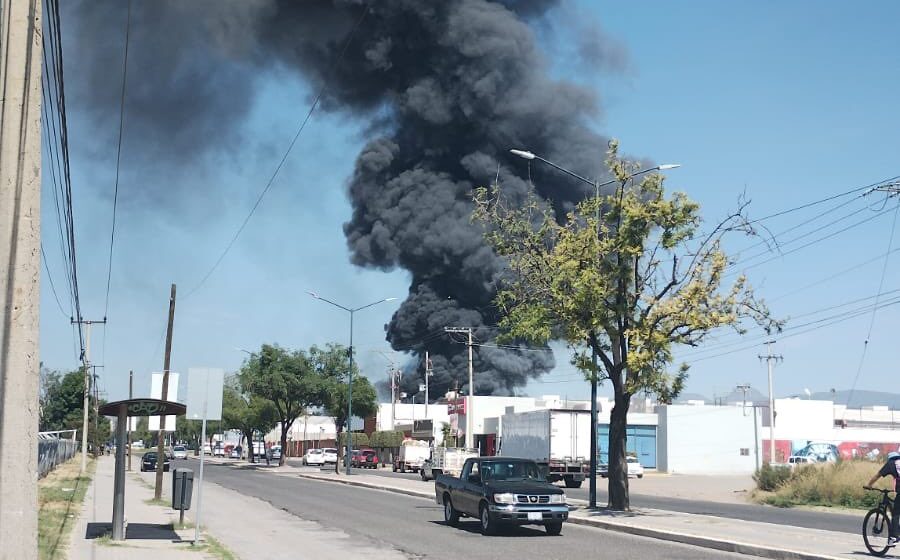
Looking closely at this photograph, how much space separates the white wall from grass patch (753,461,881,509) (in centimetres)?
3768

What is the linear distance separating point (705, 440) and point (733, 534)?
58.2 meters

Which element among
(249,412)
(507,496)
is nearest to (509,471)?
(507,496)

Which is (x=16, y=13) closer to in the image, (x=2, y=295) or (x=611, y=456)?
(x=2, y=295)

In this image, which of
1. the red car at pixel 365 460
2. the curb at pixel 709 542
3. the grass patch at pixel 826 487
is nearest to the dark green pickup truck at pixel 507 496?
the curb at pixel 709 542

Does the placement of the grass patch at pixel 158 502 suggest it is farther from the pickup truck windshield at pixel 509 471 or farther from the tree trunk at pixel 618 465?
the tree trunk at pixel 618 465

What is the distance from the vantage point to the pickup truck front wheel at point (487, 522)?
18.5 m

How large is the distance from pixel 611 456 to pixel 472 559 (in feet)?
33.8

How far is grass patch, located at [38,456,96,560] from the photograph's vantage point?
592 inches

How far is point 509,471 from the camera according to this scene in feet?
64.6

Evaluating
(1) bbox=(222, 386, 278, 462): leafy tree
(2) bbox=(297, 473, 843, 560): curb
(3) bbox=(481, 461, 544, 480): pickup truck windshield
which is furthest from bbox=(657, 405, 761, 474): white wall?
(3) bbox=(481, 461, 544, 480): pickup truck windshield

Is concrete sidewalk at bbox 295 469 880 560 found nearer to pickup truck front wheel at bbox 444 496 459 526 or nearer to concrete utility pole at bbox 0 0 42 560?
pickup truck front wheel at bbox 444 496 459 526

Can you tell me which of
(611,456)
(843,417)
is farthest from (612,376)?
(843,417)

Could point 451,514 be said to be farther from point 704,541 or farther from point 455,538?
point 704,541

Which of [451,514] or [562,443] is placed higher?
[562,443]
